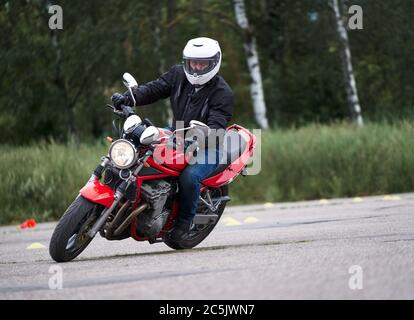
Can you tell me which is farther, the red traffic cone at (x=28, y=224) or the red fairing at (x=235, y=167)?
the red traffic cone at (x=28, y=224)

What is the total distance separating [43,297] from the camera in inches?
271

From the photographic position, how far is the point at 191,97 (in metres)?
10.2

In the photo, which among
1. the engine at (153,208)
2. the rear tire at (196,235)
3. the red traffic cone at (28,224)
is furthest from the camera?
the red traffic cone at (28,224)

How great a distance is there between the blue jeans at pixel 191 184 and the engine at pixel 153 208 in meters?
0.16

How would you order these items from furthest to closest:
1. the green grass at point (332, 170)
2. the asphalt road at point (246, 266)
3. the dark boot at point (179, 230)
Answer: the green grass at point (332, 170)
the dark boot at point (179, 230)
the asphalt road at point (246, 266)

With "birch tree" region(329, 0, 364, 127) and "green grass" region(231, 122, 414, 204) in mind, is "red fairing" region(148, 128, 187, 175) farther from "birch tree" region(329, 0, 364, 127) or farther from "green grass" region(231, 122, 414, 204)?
"birch tree" region(329, 0, 364, 127)

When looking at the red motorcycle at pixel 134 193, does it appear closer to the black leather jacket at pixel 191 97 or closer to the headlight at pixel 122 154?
the headlight at pixel 122 154

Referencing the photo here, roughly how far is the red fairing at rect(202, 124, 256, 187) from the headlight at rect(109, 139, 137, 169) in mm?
1132

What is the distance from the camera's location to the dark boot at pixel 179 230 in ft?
32.8

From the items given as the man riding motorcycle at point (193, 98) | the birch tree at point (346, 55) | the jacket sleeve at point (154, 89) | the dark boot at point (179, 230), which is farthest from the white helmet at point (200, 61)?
the birch tree at point (346, 55)

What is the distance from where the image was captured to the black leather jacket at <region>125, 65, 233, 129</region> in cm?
1009

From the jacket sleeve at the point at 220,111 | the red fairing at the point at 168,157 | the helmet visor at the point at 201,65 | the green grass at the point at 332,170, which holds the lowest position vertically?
the green grass at the point at 332,170

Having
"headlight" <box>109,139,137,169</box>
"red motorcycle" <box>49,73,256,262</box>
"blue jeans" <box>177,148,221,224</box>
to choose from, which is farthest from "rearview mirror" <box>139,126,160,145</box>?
"blue jeans" <box>177,148,221,224</box>

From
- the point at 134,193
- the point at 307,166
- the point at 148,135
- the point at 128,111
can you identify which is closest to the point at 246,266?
the point at 134,193
